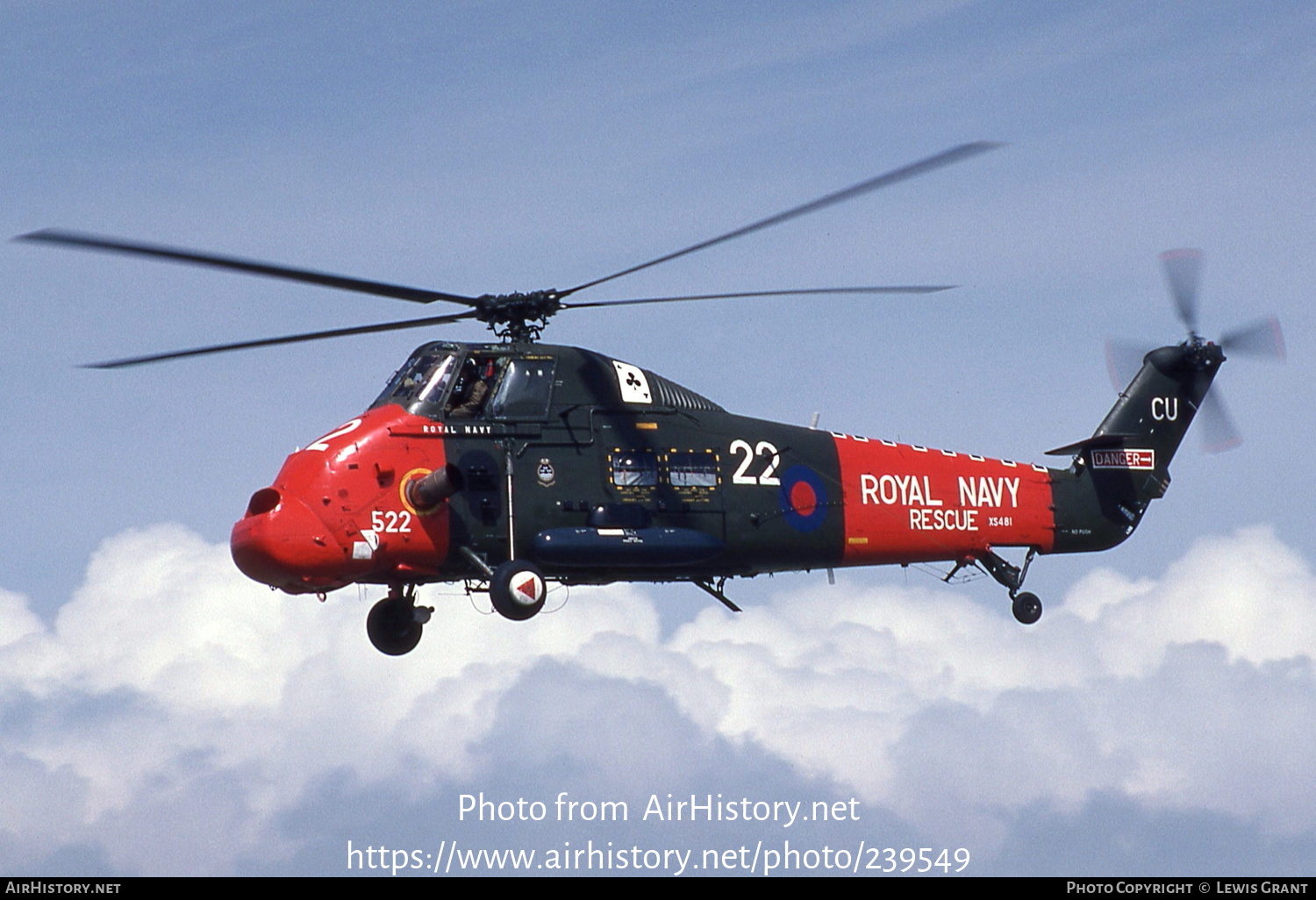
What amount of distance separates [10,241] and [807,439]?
16.7m

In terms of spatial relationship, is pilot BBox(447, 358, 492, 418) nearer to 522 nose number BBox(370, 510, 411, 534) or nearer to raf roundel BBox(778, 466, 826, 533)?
522 nose number BBox(370, 510, 411, 534)

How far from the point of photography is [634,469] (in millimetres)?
33688

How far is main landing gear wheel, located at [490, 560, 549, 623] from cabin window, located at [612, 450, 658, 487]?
291 centimetres

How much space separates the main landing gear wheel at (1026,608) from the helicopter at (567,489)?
0.04 m

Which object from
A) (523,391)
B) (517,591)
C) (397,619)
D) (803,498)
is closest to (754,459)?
(803,498)

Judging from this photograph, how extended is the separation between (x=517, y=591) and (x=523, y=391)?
394 centimetres

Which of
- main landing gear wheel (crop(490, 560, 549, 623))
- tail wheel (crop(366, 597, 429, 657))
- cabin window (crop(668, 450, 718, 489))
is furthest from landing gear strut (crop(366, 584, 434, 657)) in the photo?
cabin window (crop(668, 450, 718, 489))

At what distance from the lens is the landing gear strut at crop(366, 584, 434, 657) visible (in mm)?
33531

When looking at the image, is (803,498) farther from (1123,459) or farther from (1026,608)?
(1123,459)

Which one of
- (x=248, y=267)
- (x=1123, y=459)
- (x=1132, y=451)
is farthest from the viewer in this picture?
(x=1132, y=451)

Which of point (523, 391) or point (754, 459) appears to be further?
point (754, 459)

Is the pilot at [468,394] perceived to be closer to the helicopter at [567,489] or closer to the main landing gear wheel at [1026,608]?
the helicopter at [567,489]

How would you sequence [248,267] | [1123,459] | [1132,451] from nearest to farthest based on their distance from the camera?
[248,267] < [1123,459] < [1132,451]

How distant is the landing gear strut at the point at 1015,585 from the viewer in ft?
126
